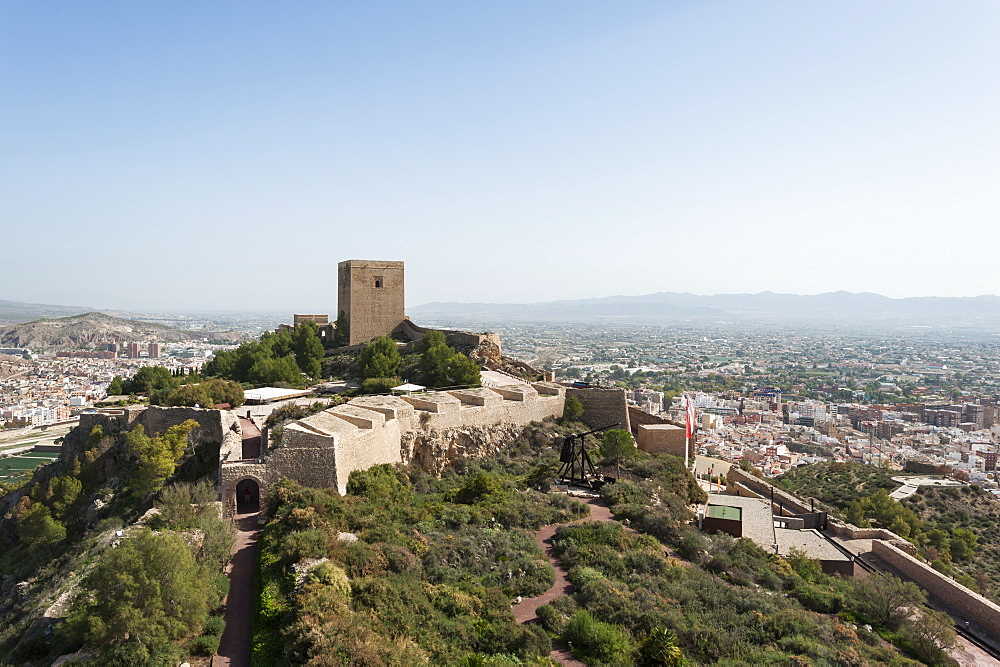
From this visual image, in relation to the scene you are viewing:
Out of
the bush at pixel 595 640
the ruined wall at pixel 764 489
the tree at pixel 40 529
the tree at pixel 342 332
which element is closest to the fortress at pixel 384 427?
the tree at pixel 40 529

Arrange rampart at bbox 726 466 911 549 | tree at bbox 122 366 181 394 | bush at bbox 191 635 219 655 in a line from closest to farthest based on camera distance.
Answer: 1. bush at bbox 191 635 219 655
2. rampart at bbox 726 466 911 549
3. tree at bbox 122 366 181 394

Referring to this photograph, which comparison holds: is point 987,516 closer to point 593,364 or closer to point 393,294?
point 393,294

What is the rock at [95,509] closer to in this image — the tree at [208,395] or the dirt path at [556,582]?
the tree at [208,395]

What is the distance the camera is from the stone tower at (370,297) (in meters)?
37.5

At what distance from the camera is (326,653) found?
7762 mm

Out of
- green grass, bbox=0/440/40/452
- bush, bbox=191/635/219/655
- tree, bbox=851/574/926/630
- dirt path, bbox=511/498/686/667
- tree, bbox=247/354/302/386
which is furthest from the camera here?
green grass, bbox=0/440/40/452

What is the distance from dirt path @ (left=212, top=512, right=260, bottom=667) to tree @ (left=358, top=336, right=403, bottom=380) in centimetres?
1363

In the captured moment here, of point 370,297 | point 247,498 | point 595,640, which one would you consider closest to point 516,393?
point 247,498

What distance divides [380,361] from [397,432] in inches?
375

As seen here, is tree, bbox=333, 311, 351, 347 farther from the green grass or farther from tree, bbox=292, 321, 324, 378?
the green grass

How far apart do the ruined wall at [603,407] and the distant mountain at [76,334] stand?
133m

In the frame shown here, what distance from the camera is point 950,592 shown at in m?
15.2

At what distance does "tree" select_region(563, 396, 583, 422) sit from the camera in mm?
25359

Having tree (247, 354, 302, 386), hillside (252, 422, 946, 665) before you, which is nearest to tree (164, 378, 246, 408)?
tree (247, 354, 302, 386)
